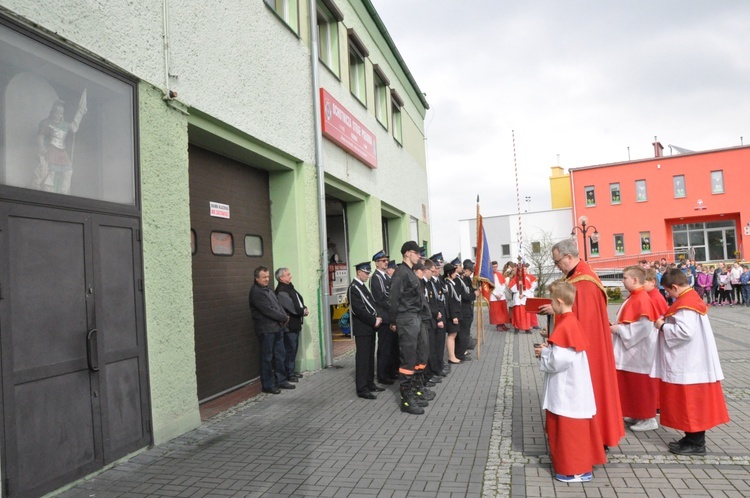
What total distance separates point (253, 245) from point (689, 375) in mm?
6492

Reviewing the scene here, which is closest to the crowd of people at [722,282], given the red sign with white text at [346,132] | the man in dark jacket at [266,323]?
the red sign with white text at [346,132]

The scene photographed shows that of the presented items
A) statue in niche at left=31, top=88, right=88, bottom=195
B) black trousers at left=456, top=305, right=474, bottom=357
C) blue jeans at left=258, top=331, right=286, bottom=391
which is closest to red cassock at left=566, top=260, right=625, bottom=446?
statue in niche at left=31, top=88, right=88, bottom=195

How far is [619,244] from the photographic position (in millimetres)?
38438

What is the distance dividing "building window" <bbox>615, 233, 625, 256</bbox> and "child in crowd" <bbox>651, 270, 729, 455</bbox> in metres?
35.6

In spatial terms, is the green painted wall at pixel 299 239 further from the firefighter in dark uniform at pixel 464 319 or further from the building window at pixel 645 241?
the building window at pixel 645 241

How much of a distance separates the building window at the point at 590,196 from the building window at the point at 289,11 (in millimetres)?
33720

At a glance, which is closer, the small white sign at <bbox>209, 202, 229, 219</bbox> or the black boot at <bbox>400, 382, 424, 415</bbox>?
the black boot at <bbox>400, 382, 424, 415</bbox>

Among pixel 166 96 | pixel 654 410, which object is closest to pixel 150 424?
pixel 166 96

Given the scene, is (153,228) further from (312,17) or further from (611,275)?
(611,275)

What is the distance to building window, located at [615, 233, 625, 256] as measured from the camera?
3822cm

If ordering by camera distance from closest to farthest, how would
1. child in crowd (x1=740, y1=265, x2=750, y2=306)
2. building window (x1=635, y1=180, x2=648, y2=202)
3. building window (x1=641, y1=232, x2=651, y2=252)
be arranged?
child in crowd (x1=740, y1=265, x2=750, y2=306), building window (x1=641, y1=232, x2=651, y2=252), building window (x1=635, y1=180, x2=648, y2=202)

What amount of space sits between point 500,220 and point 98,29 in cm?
4101

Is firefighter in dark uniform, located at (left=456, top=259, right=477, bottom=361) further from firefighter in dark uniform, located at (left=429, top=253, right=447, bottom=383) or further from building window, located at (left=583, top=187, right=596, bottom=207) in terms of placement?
building window, located at (left=583, top=187, right=596, bottom=207)

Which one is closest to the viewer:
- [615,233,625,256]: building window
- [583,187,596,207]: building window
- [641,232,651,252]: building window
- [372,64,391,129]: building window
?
[372,64,391,129]: building window
